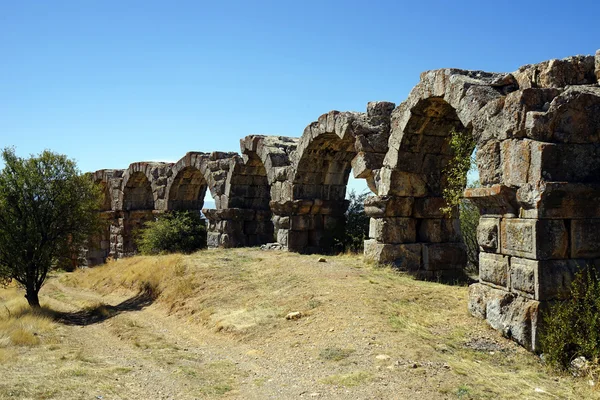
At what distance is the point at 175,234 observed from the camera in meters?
17.5

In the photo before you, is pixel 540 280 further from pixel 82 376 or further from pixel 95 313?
pixel 95 313

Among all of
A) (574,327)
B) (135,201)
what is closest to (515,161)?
(574,327)

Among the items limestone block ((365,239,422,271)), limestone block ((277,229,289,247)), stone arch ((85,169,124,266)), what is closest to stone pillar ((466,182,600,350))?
limestone block ((365,239,422,271))

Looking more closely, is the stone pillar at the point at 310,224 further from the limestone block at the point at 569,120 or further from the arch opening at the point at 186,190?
the limestone block at the point at 569,120

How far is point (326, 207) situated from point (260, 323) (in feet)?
22.0

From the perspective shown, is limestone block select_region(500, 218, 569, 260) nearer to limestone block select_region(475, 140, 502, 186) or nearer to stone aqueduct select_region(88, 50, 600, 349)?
stone aqueduct select_region(88, 50, 600, 349)

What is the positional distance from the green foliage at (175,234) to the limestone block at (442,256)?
29.7ft

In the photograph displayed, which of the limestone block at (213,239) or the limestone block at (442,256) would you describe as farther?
the limestone block at (213,239)

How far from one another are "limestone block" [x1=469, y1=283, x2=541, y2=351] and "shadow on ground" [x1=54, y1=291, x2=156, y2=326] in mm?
7223

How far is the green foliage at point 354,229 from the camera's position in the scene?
13.6 meters

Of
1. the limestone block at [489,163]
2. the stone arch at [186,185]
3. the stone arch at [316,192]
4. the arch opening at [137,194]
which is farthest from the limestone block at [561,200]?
the arch opening at [137,194]

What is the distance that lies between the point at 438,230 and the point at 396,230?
0.85m

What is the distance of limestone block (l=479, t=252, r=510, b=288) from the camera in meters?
6.58

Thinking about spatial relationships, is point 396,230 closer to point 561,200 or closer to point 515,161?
point 515,161
